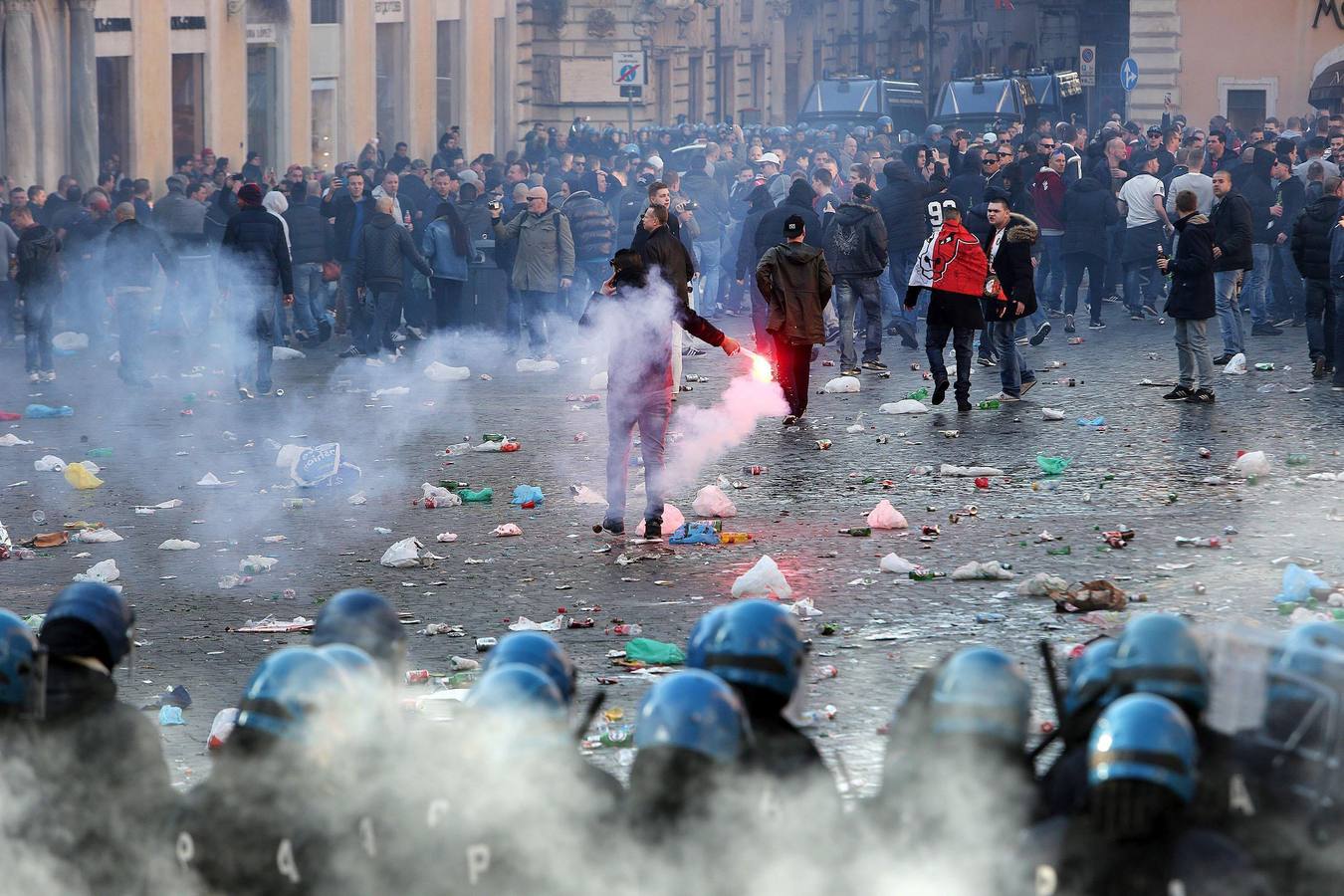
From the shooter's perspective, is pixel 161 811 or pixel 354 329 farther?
pixel 354 329

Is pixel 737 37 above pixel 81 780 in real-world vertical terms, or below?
above

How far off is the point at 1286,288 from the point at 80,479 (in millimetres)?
11860

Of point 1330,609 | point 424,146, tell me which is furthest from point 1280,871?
point 424,146

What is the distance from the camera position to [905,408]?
15.7m

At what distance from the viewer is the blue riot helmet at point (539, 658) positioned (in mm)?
4637

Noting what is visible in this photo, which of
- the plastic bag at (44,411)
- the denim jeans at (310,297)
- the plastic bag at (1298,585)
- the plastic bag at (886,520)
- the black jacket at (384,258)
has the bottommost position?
the plastic bag at (44,411)

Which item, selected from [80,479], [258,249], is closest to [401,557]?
[80,479]

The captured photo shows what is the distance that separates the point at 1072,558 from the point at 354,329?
10961 millimetres

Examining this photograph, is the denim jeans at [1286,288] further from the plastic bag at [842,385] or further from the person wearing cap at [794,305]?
the person wearing cap at [794,305]

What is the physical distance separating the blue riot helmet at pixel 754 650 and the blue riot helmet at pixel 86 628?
135cm

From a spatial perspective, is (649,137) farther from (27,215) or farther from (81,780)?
(81,780)

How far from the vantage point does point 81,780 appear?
479cm

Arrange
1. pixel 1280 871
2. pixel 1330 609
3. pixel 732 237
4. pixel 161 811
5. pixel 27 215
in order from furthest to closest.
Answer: pixel 732 237
pixel 27 215
pixel 1330 609
pixel 161 811
pixel 1280 871

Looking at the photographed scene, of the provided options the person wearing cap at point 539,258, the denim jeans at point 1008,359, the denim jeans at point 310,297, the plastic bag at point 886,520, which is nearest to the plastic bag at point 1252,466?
the plastic bag at point 886,520
